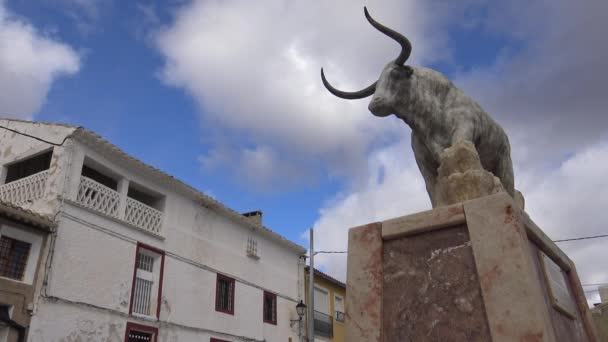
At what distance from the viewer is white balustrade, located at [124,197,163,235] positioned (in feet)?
45.5

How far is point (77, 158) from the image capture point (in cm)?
1248

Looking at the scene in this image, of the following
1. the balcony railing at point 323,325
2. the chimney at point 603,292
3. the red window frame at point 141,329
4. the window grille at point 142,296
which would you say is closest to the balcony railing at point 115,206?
the window grille at point 142,296

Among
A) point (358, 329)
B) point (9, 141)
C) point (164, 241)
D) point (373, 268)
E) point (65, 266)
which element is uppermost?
point (9, 141)

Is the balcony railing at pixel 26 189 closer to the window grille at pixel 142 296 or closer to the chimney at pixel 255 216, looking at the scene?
the window grille at pixel 142 296

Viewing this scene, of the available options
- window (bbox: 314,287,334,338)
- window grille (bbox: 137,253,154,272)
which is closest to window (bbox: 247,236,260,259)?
window (bbox: 314,287,334,338)

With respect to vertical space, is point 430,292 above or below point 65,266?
below

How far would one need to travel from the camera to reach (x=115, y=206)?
531 inches

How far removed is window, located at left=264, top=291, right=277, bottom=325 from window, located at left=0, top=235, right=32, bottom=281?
967 cm

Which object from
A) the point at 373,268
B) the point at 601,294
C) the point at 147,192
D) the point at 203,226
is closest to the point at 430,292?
the point at 373,268

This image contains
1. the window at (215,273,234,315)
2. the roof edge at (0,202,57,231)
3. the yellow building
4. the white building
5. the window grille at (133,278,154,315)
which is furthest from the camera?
the yellow building

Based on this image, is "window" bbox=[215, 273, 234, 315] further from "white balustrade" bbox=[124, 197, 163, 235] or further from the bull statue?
the bull statue

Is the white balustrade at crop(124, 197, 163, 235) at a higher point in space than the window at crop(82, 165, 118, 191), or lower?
lower

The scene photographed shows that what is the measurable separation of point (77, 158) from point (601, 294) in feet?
78.0

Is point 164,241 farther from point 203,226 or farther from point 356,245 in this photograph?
point 356,245
